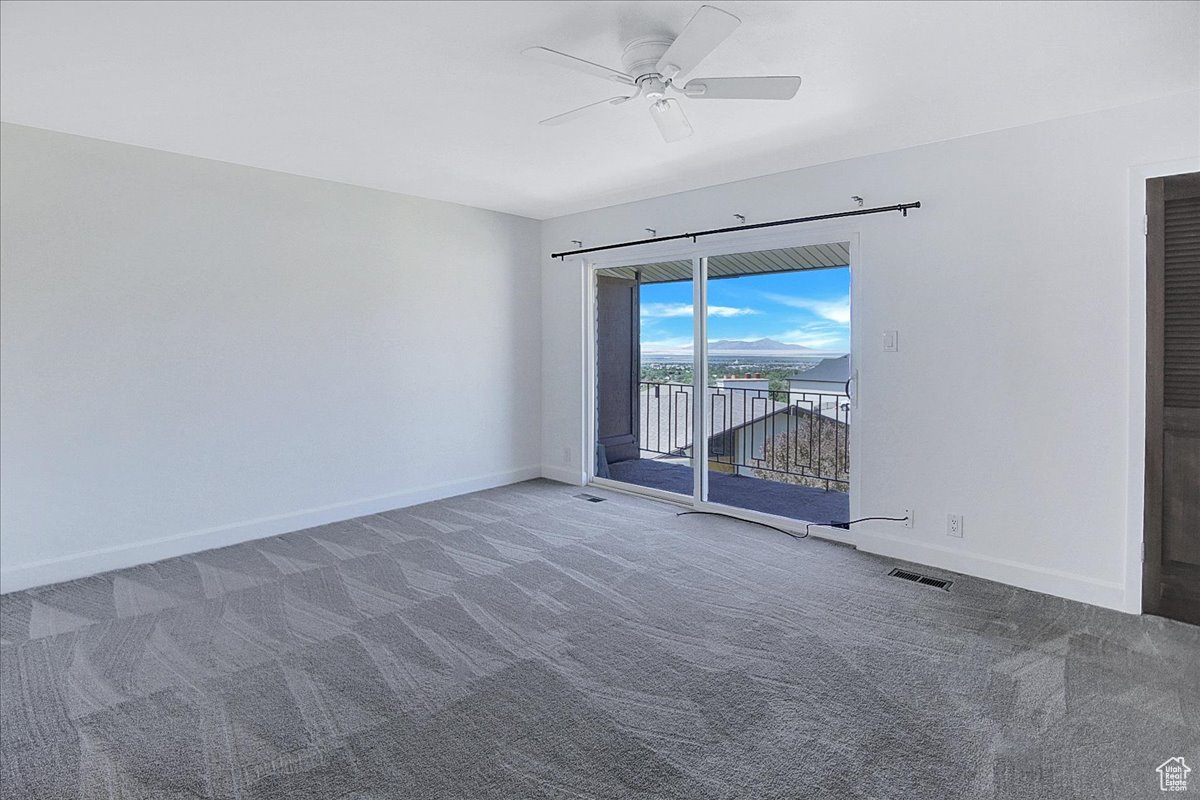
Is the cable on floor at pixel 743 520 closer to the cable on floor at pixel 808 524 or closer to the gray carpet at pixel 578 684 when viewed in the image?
the cable on floor at pixel 808 524

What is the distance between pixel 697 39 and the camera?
2.10 metres

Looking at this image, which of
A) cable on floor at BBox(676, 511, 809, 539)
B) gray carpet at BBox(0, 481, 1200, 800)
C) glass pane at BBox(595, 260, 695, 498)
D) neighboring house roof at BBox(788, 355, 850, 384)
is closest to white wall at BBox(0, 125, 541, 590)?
gray carpet at BBox(0, 481, 1200, 800)

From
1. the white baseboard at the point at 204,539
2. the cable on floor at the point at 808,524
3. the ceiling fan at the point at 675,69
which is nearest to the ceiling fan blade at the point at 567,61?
the ceiling fan at the point at 675,69

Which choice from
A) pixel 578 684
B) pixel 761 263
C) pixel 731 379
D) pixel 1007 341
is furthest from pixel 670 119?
pixel 731 379

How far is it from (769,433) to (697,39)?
3885mm

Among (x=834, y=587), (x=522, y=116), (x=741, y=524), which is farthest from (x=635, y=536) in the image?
(x=522, y=116)

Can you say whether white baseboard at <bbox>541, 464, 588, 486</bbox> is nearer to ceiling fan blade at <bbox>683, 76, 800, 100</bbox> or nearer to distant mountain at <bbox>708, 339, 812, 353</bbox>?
distant mountain at <bbox>708, 339, 812, 353</bbox>

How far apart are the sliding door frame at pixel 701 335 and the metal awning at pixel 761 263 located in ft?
0.25

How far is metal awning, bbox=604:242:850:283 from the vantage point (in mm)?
4195

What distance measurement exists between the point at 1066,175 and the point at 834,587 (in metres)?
2.41

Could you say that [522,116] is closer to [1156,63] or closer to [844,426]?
[1156,63]

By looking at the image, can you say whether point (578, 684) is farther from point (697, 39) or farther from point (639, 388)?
point (639, 388)

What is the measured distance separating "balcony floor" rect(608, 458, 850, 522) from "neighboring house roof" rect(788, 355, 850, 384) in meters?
1.04

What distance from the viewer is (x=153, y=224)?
3742 millimetres
